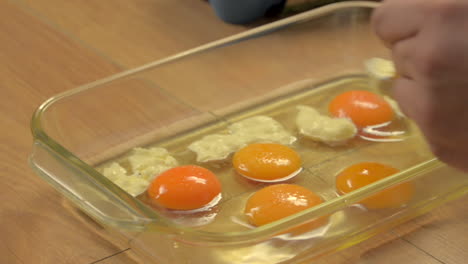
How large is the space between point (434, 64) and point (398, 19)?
7 centimetres

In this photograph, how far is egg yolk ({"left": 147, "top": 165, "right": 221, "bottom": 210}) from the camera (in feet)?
3.29

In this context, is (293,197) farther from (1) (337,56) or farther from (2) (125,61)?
(2) (125,61)

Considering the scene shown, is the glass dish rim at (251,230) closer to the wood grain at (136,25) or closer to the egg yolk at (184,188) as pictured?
the egg yolk at (184,188)

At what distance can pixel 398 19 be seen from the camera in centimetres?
75

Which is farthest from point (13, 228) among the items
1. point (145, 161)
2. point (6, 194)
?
point (145, 161)

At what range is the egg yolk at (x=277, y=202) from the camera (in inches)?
37.9

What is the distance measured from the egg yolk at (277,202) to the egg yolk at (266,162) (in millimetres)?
53

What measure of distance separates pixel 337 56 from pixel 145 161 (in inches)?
15.9

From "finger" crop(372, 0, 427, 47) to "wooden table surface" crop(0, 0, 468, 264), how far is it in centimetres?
29

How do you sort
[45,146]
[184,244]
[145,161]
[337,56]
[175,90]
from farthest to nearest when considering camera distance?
1. [337,56]
2. [175,90]
3. [145,161]
4. [45,146]
5. [184,244]

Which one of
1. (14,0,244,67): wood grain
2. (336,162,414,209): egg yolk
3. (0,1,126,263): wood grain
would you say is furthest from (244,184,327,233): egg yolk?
(14,0,244,67): wood grain

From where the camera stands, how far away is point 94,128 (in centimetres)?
116

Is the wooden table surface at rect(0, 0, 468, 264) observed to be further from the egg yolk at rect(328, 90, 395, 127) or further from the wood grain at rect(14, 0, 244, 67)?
the egg yolk at rect(328, 90, 395, 127)

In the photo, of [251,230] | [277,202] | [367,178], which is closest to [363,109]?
[367,178]
